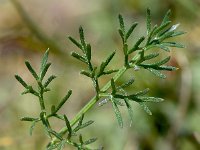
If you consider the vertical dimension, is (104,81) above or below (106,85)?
below

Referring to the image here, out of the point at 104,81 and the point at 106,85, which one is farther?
the point at 104,81

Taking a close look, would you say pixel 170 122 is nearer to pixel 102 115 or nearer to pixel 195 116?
pixel 195 116

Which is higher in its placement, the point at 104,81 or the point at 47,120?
the point at 47,120

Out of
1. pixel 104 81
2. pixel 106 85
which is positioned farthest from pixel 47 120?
pixel 104 81

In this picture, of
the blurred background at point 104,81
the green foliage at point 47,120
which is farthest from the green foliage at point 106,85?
the blurred background at point 104,81

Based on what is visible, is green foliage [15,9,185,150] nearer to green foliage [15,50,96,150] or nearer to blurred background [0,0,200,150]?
green foliage [15,50,96,150]

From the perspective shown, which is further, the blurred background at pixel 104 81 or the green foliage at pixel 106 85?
the blurred background at pixel 104 81

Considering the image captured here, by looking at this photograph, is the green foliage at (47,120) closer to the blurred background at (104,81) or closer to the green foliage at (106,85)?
the green foliage at (106,85)

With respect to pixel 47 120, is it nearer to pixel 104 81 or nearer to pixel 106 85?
pixel 106 85

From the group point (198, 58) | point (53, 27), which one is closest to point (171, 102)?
point (198, 58)
